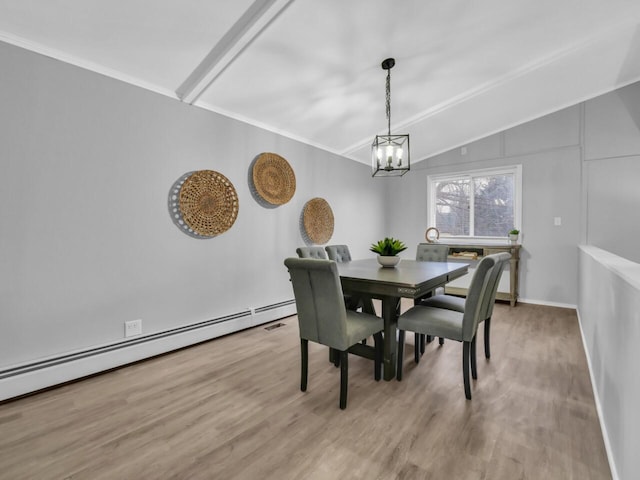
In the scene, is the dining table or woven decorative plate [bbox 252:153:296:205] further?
woven decorative plate [bbox 252:153:296:205]

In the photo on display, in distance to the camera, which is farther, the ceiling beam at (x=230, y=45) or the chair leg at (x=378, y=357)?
the chair leg at (x=378, y=357)

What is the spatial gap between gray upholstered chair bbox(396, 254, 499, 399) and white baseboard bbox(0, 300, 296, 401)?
5.91ft

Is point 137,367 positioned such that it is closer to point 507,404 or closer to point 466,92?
point 507,404

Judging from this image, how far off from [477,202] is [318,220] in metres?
2.66

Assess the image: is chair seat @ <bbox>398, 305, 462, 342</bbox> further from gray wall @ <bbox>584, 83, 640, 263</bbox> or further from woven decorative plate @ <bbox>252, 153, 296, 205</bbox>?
gray wall @ <bbox>584, 83, 640, 263</bbox>

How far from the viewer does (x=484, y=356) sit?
2521mm

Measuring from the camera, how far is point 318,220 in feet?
13.4

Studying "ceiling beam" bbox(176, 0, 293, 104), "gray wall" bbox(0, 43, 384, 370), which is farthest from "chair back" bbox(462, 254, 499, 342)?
"gray wall" bbox(0, 43, 384, 370)

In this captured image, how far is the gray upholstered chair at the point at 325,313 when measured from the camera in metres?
1.73

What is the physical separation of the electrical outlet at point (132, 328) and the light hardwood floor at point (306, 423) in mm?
259

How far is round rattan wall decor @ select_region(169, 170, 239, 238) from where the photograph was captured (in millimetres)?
2641

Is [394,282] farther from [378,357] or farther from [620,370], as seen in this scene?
[620,370]

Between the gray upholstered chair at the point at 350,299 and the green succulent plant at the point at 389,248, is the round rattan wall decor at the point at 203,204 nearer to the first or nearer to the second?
the gray upholstered chair at the point at 350,299

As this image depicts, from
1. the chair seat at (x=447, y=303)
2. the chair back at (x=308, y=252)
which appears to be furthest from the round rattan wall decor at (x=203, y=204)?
the chair seat at (x=447, y=303)
